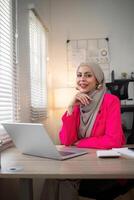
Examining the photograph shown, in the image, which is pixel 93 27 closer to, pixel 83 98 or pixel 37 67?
pixel 37 67

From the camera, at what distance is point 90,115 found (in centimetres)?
182

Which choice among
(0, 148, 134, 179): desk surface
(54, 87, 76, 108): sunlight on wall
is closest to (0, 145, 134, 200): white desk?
(0, 148, 134, 179): desk surface

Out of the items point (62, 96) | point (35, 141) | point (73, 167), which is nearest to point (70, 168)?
point (73, 167)

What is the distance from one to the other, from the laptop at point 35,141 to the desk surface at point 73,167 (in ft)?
0.12

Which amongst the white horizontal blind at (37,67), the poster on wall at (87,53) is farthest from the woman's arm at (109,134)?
the poster on wall at (87,53)

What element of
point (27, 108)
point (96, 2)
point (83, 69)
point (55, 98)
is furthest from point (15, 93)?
point (96, 2)

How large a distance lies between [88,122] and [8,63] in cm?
75

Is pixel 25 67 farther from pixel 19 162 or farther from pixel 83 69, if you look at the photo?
pixel 19 162

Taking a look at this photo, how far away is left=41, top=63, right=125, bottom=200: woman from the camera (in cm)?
158

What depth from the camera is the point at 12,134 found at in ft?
4.55

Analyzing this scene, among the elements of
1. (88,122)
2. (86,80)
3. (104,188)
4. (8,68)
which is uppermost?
(8,68)

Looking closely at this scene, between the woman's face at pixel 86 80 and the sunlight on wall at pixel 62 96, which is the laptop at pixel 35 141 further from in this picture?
the sunlight on wall at pixel 62 96

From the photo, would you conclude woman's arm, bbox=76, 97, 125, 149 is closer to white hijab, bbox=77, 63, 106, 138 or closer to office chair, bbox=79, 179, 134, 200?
white hijab, bbox=77, 63, 106, 138

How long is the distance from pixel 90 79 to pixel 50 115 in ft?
6.31
